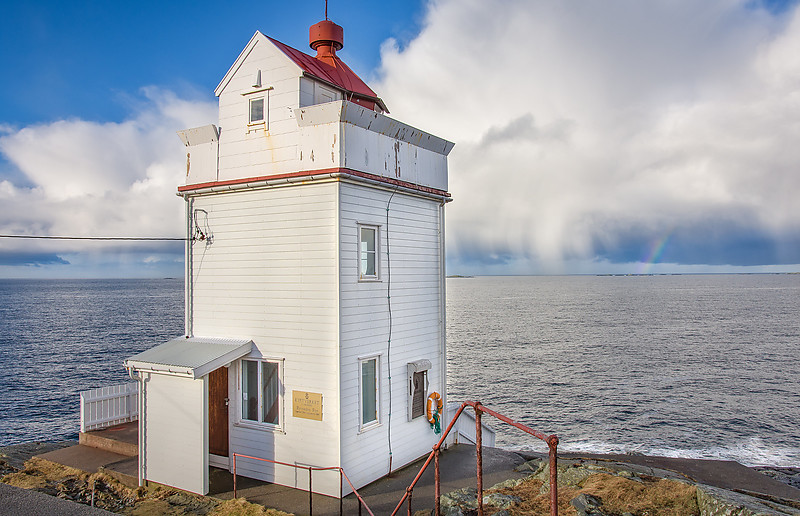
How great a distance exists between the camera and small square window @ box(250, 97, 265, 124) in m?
12.9

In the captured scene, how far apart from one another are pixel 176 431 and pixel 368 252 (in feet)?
18.5

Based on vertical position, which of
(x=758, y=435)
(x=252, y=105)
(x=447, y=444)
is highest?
(x=252, y=105)

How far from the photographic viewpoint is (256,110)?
13000mm

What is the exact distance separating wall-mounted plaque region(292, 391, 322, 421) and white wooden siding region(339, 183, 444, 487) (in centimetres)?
57

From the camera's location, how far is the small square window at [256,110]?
12.9 meters

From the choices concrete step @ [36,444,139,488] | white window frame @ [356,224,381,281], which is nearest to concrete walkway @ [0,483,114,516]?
concrete step @ [36,444,139,488]

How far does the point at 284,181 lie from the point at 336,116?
1.86 m

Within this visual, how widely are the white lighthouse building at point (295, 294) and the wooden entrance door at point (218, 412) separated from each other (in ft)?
0.11

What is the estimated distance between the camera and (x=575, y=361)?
46.1 metres

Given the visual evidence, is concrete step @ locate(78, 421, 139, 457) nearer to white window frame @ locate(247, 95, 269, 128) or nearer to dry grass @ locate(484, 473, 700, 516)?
white window frame @ locate(247, 95, 269, 128)

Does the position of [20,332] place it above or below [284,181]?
below

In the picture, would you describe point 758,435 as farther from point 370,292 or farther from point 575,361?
point 370,292

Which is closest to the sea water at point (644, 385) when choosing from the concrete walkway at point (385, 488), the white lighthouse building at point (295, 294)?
the concrete walkway at point (385, 488)

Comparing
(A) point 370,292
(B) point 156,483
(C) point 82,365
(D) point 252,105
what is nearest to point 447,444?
(A) point 370,292
